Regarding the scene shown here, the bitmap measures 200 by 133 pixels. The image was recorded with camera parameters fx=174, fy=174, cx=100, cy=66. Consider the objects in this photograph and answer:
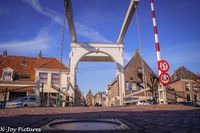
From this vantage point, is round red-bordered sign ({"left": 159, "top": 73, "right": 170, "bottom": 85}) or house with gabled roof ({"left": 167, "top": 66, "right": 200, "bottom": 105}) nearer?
round red-bordered sign ({"left": 159, "top": 73, "right": 170, "bottom": 85})

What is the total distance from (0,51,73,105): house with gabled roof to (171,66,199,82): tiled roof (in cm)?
2208

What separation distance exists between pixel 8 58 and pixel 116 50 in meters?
18.3

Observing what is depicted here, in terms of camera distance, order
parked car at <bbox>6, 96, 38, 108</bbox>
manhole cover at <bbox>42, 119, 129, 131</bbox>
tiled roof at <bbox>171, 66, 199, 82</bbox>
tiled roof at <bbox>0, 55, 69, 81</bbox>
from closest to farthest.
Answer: manhole cover at <bbox>42, 119, 129, 131</bbox> < parked car at <bbox>6, 96, 38, 108</bbox> < tiled roof at <bbox>0, 55, 69, 81</bbox> < tiled roof at <bbox>171, 66, 199, 82</bbox>

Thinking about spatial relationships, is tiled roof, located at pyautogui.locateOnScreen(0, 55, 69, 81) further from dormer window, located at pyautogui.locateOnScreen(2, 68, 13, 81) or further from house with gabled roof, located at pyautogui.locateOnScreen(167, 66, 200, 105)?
house with gabled roof, located at pyautogui.locateOnScreen(167, 66, 200, 105)

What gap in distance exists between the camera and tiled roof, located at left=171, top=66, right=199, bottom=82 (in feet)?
109

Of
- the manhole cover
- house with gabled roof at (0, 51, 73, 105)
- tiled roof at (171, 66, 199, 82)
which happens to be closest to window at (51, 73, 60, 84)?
house with gabled roof at (0, 51, 73, 105)

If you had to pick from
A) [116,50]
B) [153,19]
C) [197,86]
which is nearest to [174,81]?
[197,86]

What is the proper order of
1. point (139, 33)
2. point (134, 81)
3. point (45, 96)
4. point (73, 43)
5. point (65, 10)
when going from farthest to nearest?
1. point (134, 81)
2. point (45, 96)
3. point (73, 43)
4. point (139, 33)
5. point (65, 10)

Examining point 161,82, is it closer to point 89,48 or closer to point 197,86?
point 89,48

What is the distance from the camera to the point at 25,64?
86.9ft

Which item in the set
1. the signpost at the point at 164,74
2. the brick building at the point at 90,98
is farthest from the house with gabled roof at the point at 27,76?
the brick building at the point at 90,98

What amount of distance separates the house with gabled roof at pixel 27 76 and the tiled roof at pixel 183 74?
72.4 feet

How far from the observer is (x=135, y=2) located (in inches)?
503

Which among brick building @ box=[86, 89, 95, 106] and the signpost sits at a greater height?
the signpost
